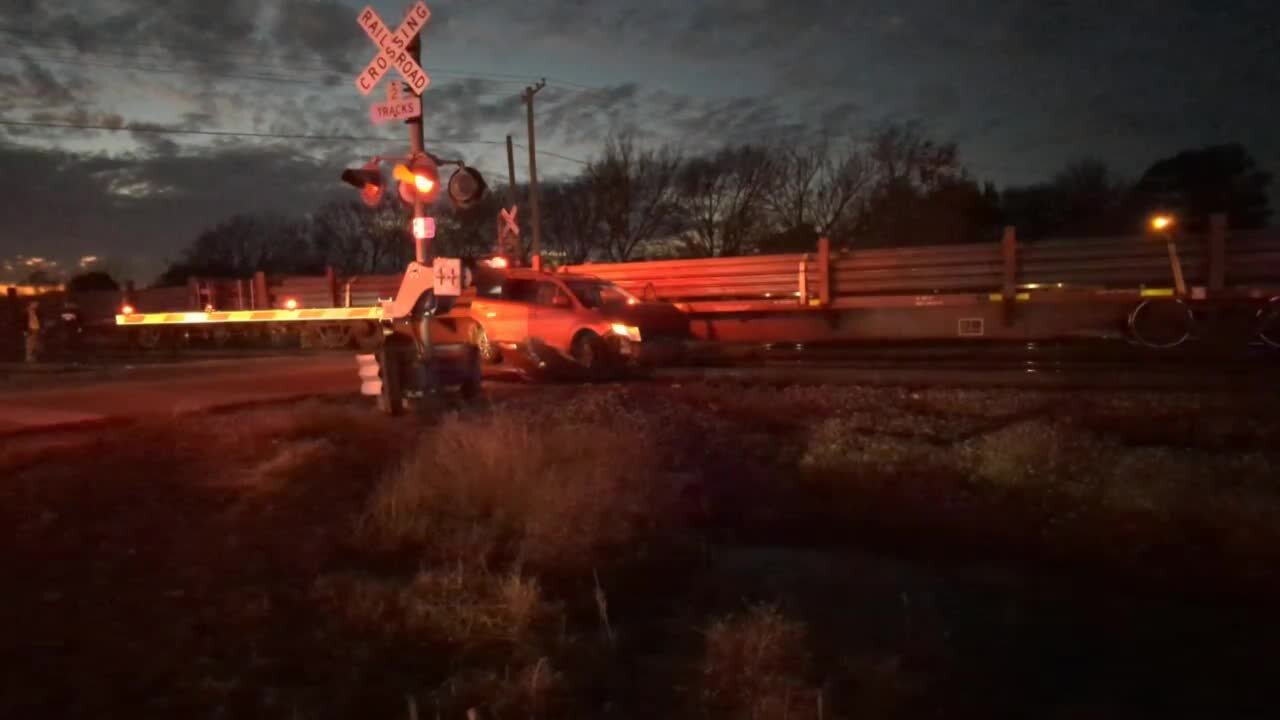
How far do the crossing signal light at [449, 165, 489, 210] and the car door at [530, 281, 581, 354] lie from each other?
514cm

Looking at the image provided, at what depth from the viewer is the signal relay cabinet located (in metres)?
10.7

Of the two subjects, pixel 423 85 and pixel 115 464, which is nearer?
pixel 115 464

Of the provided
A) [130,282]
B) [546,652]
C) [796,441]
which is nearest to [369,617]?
[546,652]

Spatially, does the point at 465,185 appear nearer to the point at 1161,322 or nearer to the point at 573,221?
the point at 1161,322

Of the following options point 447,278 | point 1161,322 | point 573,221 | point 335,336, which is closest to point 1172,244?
point 1161,322

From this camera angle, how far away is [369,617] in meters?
5.15

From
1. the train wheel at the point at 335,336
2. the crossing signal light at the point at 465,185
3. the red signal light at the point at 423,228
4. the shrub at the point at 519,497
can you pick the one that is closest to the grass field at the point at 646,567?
the shrub at the point at 519,497

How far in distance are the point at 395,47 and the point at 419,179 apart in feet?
4.71

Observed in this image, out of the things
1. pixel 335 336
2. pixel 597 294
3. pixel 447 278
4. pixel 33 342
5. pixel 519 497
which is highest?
pixel 447 278

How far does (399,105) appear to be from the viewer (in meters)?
10.6

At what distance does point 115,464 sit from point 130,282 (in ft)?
95.1

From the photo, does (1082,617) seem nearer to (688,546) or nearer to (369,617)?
(688,546)

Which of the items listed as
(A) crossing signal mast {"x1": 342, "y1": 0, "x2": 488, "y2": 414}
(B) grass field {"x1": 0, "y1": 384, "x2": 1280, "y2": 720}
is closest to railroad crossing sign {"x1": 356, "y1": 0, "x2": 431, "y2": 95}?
(A) crossing signal mast {"x1": 342, "y1": 0, "x2": 488, "y2": 414}

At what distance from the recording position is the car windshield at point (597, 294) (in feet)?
52.9
